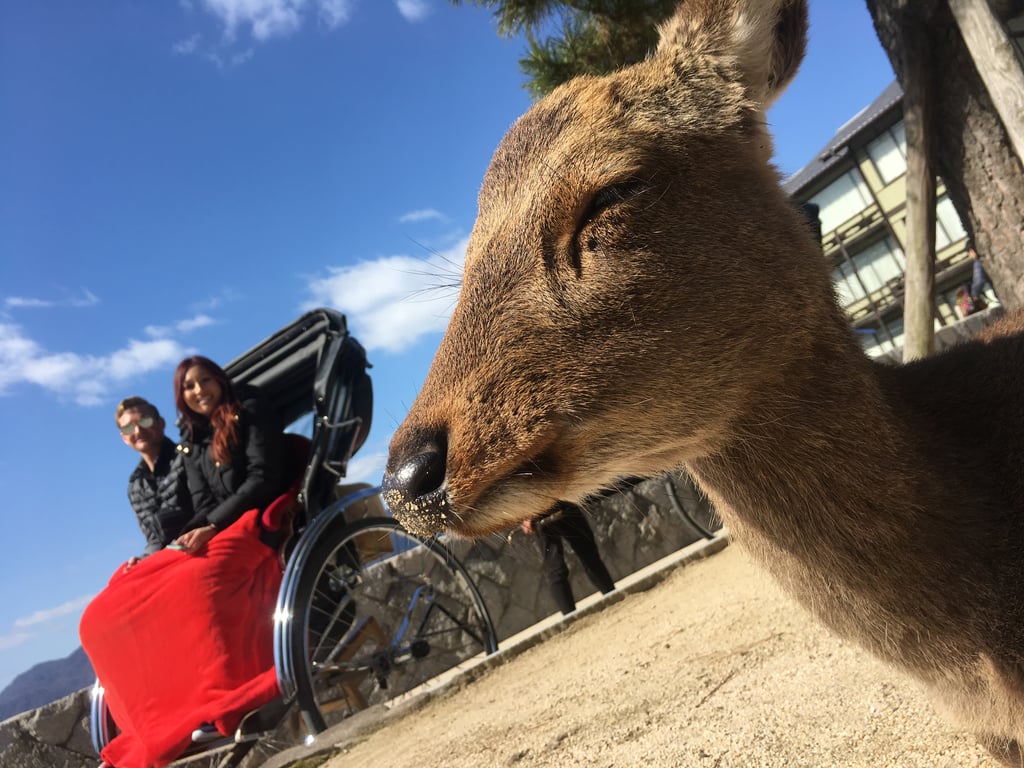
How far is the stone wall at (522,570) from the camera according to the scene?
5.03m

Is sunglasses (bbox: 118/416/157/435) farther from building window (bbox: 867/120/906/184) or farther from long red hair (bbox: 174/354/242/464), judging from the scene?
building window (bbox: 867/120/906/184)

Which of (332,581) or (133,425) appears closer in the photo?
(332,581)

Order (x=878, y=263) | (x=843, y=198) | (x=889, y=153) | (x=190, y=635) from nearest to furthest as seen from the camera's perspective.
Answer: (x=190, y=635), (x=889, y=153), (x=878, y=263), (x=843, y=198)

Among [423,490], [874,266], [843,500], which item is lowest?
[843,500]

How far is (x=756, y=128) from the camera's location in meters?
1.87

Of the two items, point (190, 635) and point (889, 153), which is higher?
point (889, 153)

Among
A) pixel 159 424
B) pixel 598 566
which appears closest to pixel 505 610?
pixel 598 566

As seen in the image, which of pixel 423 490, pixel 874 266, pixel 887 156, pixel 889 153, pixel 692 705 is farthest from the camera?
pixel 874 266

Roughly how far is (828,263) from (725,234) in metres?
0.42

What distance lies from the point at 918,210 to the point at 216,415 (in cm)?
433

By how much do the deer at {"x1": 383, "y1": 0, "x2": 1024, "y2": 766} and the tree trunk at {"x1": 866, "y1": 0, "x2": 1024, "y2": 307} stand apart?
307 centimetres

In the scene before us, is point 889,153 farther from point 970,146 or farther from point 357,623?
point 357,623

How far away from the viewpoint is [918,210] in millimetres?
4227

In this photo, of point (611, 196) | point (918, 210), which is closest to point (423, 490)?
point (611, 196)
